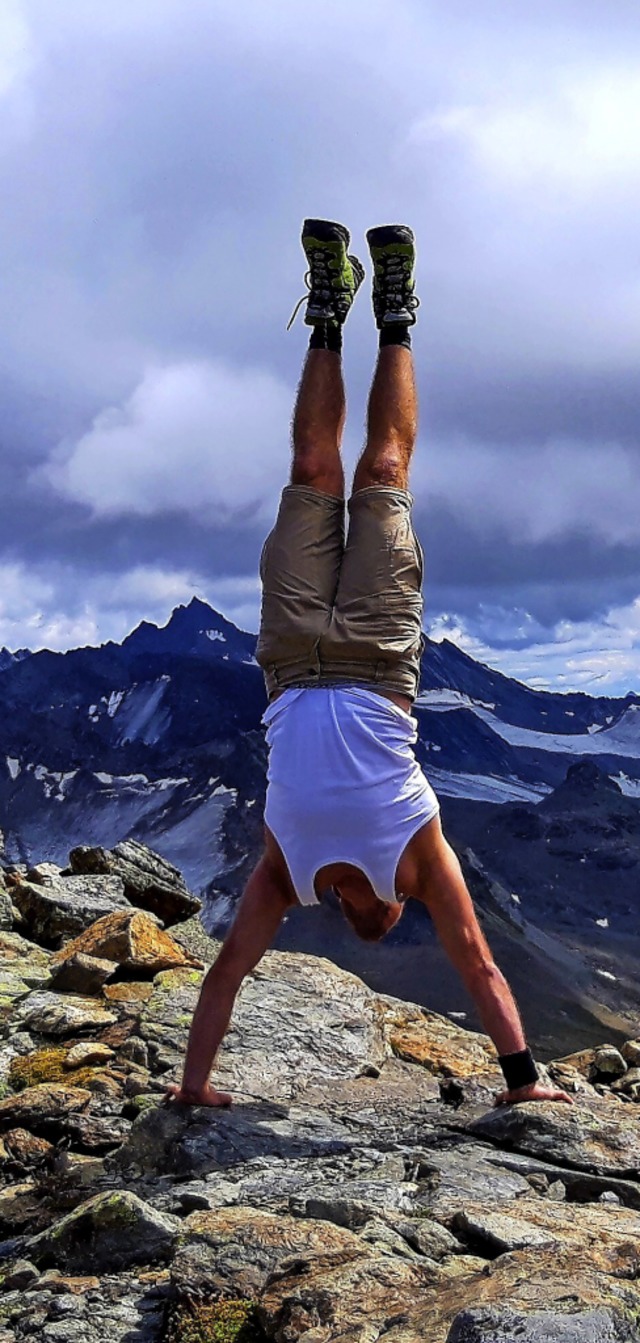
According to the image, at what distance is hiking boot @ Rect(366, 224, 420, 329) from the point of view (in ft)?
29.8

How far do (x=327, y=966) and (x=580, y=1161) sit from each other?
5457 millimetres

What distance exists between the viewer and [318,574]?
8180 mm

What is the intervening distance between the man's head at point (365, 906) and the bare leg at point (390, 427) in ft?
9.09

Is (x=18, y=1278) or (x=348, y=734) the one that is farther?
(x=348, y=734)

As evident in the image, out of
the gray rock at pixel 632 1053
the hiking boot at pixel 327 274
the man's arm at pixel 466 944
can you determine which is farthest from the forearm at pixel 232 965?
the gray rock at pixel 632 1053

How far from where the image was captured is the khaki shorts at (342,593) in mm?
7910

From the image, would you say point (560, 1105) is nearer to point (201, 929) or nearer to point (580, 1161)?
point (580, 1161)

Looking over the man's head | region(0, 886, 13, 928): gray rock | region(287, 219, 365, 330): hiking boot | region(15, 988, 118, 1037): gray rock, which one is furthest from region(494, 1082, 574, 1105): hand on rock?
region(0, 886, 13, 928): gray rock

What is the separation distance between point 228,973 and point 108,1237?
2.21m

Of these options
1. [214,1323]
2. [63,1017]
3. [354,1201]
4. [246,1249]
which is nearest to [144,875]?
[63,1017]

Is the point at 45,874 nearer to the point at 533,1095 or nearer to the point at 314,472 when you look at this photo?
the point at 314,472

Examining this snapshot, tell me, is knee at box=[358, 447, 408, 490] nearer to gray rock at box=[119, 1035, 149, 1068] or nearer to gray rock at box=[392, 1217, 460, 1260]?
gray rock at box=[392, 1217, 460, 1260]

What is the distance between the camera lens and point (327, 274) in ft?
29.8

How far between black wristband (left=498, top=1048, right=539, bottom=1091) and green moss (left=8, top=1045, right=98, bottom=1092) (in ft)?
11.1
